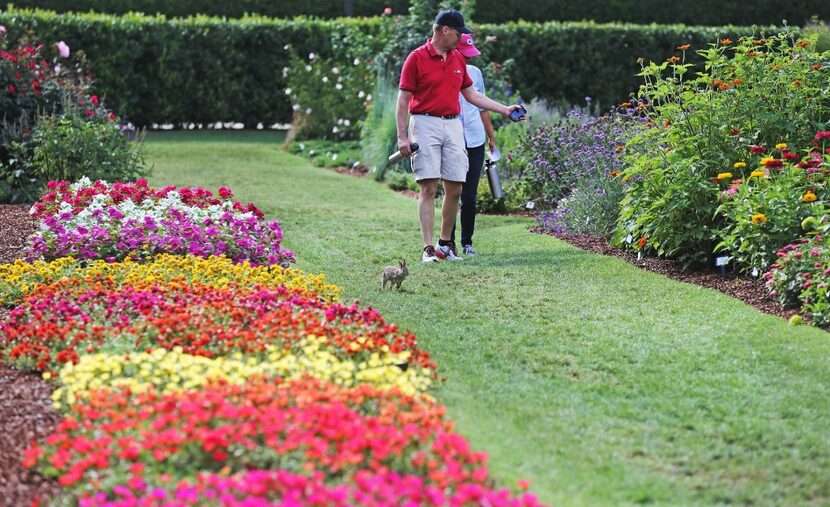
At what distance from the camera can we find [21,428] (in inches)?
189

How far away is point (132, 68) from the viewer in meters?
20.5

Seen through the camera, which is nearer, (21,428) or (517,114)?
(21,428)

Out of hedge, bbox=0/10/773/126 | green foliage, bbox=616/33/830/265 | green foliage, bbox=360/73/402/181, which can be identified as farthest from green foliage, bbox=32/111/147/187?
hedge, bbox=0/10/773/126

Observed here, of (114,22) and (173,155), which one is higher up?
(114,22)

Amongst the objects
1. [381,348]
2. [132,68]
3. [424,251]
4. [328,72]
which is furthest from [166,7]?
[381,348]

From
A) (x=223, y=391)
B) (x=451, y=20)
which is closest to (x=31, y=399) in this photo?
(x=223, y=391)

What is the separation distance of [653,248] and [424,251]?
1702 mm

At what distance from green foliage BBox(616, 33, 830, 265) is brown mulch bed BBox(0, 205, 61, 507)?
181 inches

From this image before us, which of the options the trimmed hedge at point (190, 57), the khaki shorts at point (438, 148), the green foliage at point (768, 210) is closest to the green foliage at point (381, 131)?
the trimmed hedge at point (190, 57)

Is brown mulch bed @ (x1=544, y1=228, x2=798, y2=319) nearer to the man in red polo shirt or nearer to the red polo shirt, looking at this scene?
the man in red polo shirt

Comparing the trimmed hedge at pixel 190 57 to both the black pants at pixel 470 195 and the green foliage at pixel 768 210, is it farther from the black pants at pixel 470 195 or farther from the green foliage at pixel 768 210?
the green foliage at pixel 768 210

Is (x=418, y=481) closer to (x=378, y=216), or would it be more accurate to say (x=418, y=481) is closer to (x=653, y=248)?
(x=653, y=248)

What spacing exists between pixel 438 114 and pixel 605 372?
3.52 metres

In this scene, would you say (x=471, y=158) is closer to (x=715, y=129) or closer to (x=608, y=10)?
(x=715, y=129)
